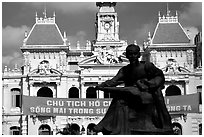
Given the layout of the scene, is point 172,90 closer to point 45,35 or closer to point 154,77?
point 45,35

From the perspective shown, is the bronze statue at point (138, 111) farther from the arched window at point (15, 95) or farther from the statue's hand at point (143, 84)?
the arched window at point (15, 95)

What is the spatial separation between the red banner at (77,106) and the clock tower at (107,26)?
10103 millimetres

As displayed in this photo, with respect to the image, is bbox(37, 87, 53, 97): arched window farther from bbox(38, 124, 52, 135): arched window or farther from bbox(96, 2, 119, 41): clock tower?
bbox(96, 2, 119, 41): clock tower

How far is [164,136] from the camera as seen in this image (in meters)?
8.18

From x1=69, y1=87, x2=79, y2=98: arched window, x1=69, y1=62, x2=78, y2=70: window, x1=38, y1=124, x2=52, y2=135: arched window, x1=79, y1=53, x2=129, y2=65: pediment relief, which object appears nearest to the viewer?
x1=38, y1=124, x2=52, y2=135: arched window

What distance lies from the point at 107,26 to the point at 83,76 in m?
7.53

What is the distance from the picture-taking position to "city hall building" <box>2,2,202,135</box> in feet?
141

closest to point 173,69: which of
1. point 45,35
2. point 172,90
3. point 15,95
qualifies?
point 172,90

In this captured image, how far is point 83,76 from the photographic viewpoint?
152ft

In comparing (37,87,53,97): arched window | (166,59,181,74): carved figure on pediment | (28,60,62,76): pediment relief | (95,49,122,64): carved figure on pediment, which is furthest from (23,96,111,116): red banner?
(166,59,181,74): carved figure on pediment

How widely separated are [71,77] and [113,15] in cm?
924

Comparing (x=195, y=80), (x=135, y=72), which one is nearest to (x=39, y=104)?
(x=195, y=80)

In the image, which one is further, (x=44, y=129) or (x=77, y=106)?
(x=44, y=129)

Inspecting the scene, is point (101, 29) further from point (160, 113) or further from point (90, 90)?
point (160, 113)
